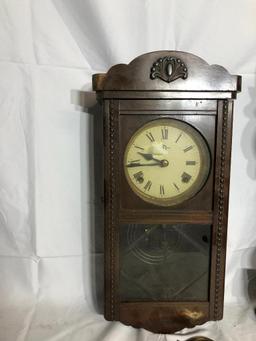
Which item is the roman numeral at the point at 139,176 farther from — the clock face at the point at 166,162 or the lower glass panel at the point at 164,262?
the lower glass panel at the point at 164,262

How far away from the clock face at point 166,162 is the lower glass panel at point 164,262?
0.08 meters

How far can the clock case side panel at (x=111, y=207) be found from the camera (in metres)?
0.84

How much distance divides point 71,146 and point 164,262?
1.27 feet

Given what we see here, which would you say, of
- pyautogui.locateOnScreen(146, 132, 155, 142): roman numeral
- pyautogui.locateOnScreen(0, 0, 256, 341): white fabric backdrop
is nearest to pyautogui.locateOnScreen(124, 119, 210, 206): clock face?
pyautogui.locateOnScreen(146, 132, 155, 142): roman numeral

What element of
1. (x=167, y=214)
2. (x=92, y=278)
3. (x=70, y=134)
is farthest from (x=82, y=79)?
(x=92, y=278)

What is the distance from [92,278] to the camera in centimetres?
109

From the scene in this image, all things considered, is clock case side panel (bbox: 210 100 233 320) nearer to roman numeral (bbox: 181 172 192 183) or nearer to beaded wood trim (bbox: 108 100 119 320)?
roman numeral (bbox: 181 172 192 183)

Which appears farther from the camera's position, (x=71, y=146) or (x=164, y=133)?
(x=71, y=146)

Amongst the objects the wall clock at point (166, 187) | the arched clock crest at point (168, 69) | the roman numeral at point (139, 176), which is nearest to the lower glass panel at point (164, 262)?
the wall clock at point (166, 187)

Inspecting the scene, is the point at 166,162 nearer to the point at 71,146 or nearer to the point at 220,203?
the point at 220,203

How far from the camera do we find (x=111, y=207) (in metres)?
0.88

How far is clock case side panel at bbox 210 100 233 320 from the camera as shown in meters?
0.85

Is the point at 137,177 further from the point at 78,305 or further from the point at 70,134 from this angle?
the point at 78,305

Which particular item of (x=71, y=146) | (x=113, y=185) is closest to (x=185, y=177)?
(x=113, y=185)
